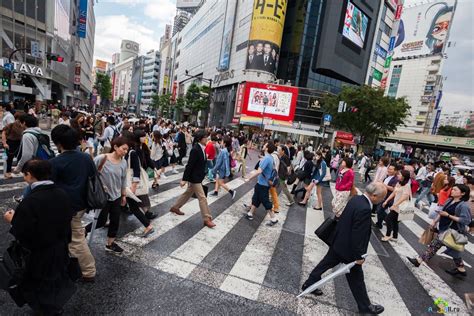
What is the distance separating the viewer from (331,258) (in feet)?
11.0

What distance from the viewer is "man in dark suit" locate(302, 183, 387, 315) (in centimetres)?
305

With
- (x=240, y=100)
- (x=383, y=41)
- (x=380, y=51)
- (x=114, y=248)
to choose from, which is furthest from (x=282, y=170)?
(x=383, y=41)

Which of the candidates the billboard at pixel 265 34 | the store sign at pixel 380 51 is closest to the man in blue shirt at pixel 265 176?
the billboard at pixel 265 34

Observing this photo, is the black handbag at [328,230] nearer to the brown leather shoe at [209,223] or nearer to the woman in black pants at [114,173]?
the brown leather shoe at [209,223]

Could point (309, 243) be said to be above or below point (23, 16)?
below

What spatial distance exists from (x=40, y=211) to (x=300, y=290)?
3.19 metres

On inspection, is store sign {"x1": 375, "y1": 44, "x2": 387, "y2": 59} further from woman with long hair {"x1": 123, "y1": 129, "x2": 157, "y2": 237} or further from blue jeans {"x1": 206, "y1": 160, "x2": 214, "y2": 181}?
woman with long hair {"x1": 123, "y1": 129, "x2": 157, "y2": 237}

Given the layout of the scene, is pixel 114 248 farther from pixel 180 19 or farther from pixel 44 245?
pixel 180 19

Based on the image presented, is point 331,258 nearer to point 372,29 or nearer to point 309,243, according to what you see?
point 309,243

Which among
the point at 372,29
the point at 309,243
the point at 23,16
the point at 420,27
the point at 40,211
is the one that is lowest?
the point at 309,243

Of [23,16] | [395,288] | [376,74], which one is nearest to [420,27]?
[376,74]

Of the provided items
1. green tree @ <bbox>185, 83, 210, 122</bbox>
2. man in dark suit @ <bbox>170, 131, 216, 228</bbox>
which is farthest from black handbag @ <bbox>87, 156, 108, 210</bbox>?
green tree @ <bbox>185, 83, 210, 122</bbox>

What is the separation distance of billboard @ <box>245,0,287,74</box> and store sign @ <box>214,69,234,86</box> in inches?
228

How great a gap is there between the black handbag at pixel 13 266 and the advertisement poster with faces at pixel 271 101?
35.9m
